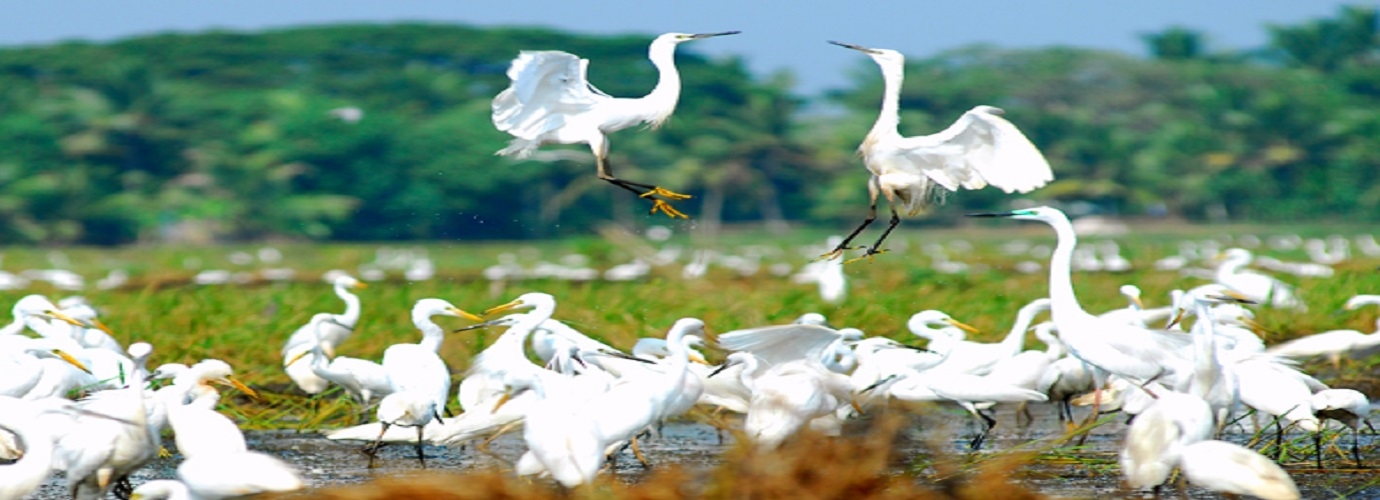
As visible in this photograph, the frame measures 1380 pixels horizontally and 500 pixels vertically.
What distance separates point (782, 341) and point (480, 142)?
39.8 meters

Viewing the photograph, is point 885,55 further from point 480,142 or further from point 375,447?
point 480,142

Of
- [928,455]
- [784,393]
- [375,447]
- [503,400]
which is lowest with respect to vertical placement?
[375,447]

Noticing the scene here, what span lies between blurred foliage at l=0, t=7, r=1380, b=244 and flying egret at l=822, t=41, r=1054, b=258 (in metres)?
31.1

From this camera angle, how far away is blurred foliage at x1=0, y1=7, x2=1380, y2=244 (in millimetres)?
44312

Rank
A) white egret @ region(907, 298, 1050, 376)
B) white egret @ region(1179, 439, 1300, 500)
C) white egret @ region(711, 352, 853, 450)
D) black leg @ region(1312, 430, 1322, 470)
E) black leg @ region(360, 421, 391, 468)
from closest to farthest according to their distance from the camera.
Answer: white egret @ region(1179, 439, 1300, 500) → white egret @ region(711, 352, 853, 450) → black leg @ region(1312, 430, 1322, 470) → black leg @ region(360, 421, 391, 468) → white egret @ region(907, 298, 1050, 376)

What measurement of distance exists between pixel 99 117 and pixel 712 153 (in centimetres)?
1671

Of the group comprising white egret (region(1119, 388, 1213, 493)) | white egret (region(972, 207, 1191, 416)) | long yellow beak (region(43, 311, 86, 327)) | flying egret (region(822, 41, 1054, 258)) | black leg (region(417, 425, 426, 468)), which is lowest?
long yellow beak (region(43, 311, 86, 327))

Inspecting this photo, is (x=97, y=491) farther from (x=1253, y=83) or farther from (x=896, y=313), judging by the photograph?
(x=1253, y=83)

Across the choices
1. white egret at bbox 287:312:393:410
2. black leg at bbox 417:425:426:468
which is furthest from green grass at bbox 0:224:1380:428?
black leg at bbox 417:425:426:468

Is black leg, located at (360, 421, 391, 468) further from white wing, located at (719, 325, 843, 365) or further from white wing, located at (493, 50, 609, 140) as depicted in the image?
white wing, located at (719, 325, 843, 365)

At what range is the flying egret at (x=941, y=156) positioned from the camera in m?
6.58

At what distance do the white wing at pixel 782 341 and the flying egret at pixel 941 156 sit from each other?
34.5 inches

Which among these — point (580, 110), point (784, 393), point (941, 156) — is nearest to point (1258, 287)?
point (941, 156)

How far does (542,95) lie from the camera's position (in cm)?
711
